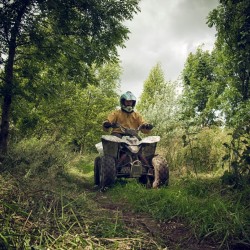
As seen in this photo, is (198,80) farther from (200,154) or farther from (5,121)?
(5,121)

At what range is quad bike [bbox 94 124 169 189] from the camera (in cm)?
584

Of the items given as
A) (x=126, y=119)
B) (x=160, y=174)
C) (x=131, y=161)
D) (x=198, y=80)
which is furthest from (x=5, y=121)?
(x=198, y=80)

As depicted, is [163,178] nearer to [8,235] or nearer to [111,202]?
[111,202]

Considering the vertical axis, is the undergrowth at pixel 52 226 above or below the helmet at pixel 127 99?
below

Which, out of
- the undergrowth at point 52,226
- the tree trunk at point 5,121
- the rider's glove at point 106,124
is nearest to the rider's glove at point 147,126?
the rider's glove at point 106,124

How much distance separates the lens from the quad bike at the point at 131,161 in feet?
19.2

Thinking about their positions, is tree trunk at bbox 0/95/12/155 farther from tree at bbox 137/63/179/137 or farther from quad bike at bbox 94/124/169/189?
tree at bbox 137/63/179/137

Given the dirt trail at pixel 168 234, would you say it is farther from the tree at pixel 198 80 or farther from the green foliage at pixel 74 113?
the tree at pixel 198 80

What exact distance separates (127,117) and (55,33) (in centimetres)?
264

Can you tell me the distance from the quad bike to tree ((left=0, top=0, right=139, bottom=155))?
2.26 m

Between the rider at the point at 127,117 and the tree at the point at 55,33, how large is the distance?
1.52m

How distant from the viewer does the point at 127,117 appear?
7.04m

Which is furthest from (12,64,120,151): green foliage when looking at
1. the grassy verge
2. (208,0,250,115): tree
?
(208,0,250,115): tree

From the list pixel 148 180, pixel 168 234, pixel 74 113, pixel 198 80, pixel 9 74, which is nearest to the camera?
pixel 168 234
